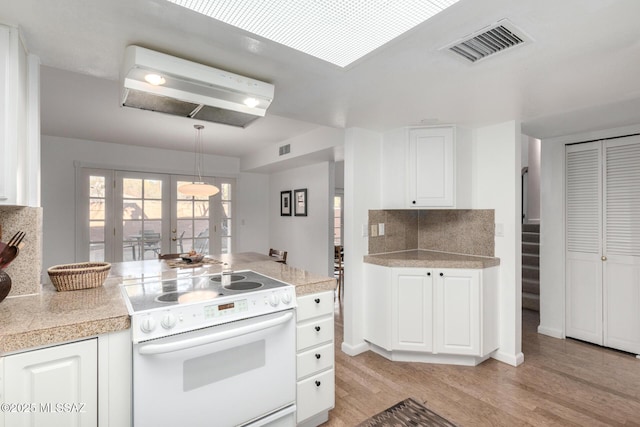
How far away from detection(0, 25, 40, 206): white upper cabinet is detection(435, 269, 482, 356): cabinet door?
109 inches

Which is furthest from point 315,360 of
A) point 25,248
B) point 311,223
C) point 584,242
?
point 311,223

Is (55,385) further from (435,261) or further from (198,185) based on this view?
(198,185)

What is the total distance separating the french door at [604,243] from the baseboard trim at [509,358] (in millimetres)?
993

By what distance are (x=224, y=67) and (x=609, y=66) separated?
205 cm

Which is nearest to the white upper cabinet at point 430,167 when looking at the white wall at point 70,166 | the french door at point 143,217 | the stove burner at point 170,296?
the stove burner at point 170,296

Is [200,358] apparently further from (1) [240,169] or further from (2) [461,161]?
(1) [240,169]

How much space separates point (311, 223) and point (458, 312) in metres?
2.82

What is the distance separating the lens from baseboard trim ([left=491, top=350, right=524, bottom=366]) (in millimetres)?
2721

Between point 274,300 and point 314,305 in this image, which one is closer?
point 274,300

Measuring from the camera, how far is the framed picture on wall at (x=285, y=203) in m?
5.63

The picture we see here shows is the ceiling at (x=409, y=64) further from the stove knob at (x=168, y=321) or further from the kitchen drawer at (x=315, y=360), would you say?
the kitchen drawer at (x=315, y=360)

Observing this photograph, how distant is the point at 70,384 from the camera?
1.26 metres

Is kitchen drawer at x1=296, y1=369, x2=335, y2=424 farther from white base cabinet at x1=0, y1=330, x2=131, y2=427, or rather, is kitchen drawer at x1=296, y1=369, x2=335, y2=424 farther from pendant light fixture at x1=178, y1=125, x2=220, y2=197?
pendant light fixture at x1=178, y1=125, x2=220, y2=197

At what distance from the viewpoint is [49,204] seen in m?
4.42
